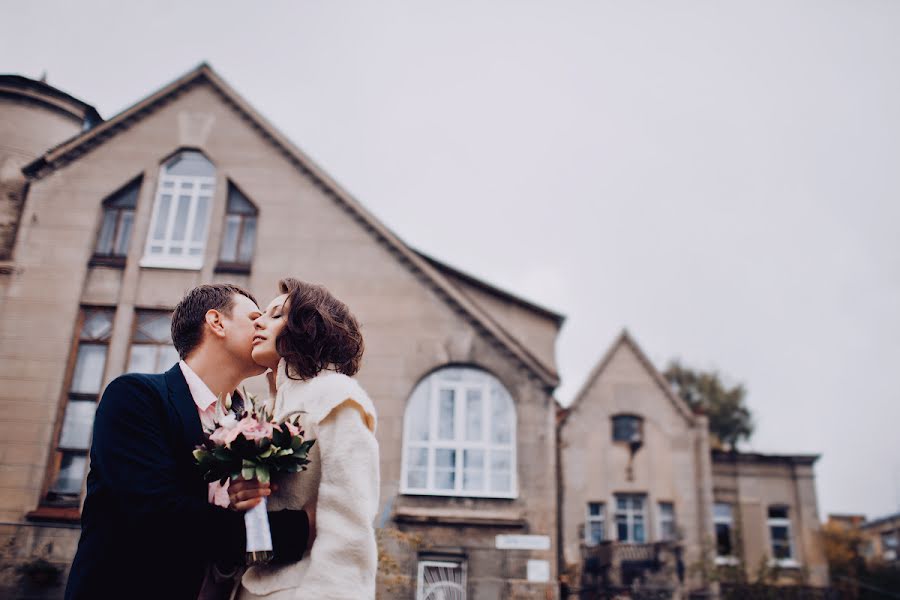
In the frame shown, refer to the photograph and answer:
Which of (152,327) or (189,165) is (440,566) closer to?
(152,327)

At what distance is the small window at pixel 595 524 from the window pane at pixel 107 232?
19053 mm

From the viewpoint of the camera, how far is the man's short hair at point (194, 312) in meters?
4.02

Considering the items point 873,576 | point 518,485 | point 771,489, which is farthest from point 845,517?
point 518,485

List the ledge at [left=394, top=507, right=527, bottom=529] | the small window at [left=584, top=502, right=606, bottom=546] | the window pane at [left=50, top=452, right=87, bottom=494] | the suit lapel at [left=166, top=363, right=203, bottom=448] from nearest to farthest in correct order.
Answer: the suit lapel at [left=166, top=363, right=203, bottom=448]
the window pane at [left=50, top=452, right=87, bottom=494]
the ledge at [left=394, top=507, right=527, bottom=529]
the small window at [left=584, top=502, right=606, bottom=546]

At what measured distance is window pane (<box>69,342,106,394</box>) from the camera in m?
17.2

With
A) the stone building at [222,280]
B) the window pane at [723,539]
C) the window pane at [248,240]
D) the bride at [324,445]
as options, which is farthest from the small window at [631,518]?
the bride at [324,445]

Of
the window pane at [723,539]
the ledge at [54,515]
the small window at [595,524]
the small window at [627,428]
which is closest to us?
the ledge at [54,515]

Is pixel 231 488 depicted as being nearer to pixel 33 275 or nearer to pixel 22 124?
pixel 33 275

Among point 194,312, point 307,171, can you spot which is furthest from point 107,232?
point 194,312

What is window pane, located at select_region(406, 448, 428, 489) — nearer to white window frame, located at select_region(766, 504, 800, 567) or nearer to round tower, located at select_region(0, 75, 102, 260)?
round tower, located at select_region(0, 75, 102, 260)

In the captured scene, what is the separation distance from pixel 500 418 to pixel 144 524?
15.1 m

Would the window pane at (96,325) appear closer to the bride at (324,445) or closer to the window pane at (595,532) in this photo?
the bride at (324,445)

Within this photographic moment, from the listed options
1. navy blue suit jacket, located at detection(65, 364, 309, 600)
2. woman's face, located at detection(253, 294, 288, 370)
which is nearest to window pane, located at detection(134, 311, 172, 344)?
woman's face, located at detection(253, 294, 288, 370)

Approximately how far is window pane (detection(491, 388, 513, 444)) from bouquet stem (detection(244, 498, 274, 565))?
14.9 m
